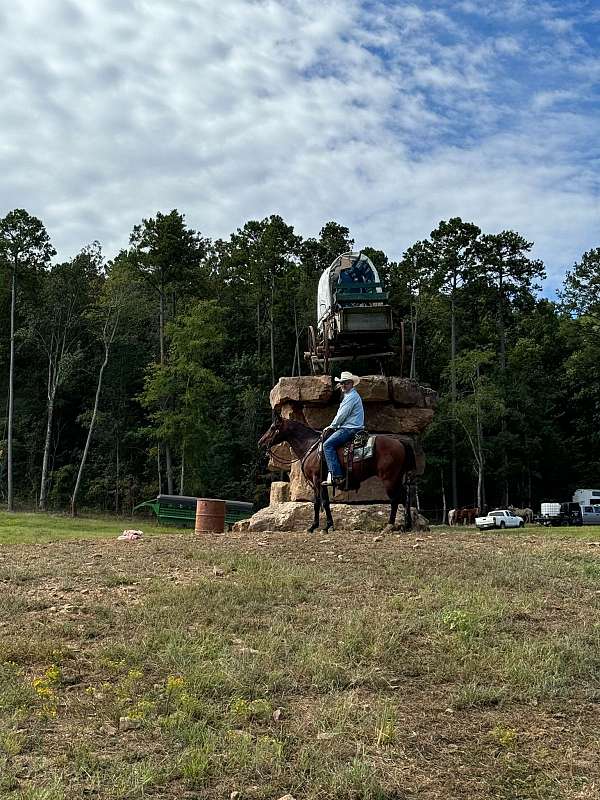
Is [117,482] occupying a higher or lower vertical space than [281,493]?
lower

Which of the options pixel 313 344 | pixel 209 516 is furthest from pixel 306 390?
pixel 209 516

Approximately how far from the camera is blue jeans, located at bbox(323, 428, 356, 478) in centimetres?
1228

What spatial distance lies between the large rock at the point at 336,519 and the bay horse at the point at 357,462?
145cm

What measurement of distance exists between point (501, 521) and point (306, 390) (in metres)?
21.3

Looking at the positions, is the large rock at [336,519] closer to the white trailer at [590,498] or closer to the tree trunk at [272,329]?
the tree trunk at [272,329]

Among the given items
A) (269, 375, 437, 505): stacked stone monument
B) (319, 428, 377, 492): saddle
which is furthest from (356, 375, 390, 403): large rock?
(319, 428, 377, 492): saddle

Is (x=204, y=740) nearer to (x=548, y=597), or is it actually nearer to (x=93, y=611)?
(x=93, y=611)

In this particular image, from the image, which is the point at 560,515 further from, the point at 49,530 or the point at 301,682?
the point at 301,682

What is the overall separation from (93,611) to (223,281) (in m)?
53.6

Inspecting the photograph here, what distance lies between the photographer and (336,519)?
15.1 m

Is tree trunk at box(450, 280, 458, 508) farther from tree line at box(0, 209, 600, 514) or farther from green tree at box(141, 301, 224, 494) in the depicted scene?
green tree at box(141, 301, 224, 494)

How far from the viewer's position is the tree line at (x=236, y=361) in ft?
143

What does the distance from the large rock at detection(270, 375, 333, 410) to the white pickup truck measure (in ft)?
63.0

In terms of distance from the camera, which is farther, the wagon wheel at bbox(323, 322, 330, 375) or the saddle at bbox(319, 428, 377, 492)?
the wagon wheel at bbox(323, 322, 330, 375)
